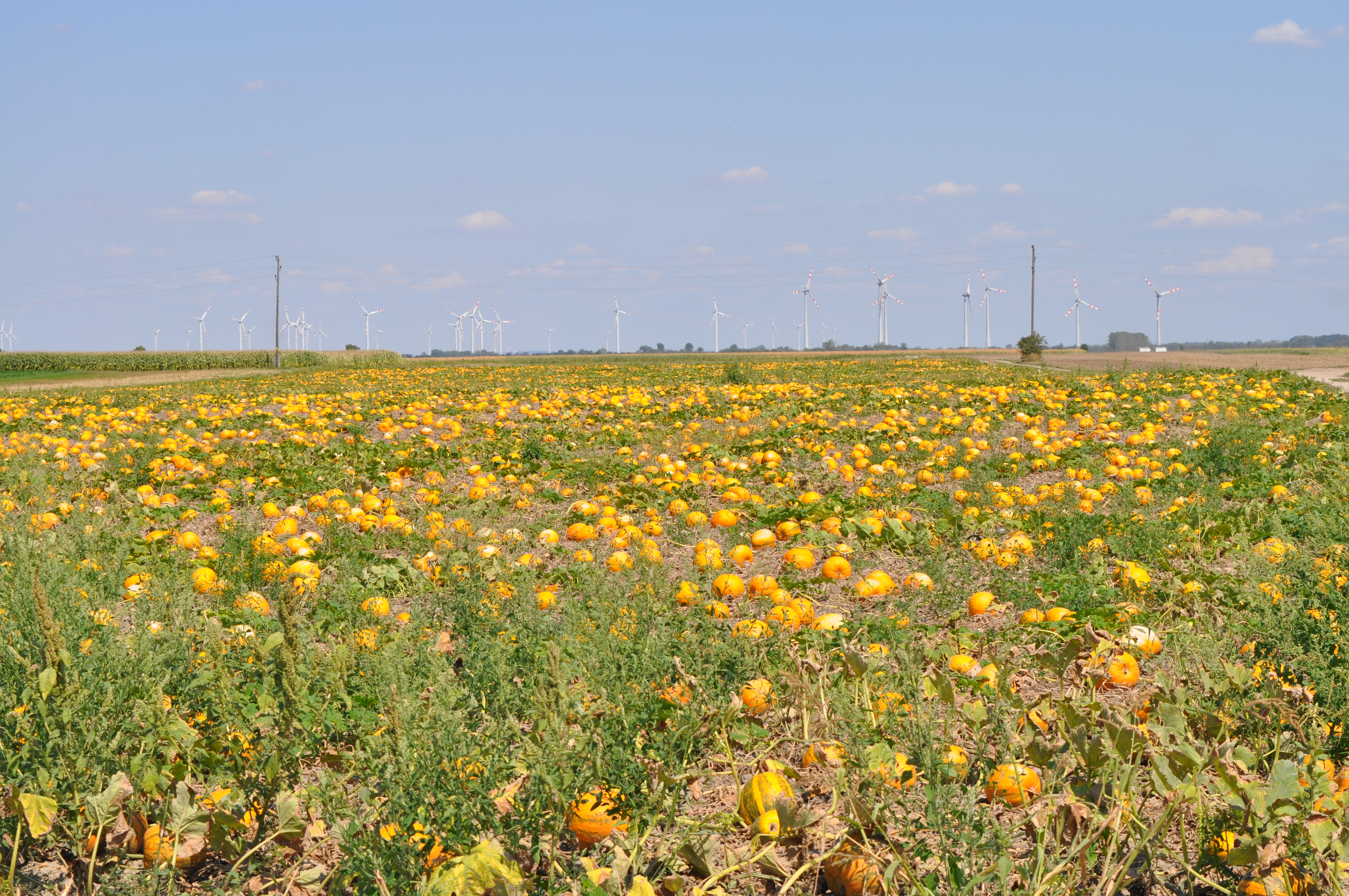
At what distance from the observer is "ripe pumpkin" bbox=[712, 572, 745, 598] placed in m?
6.86

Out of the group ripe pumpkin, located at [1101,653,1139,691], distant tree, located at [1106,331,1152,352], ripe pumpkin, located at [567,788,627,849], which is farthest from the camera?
distant tree, located at [1106,331,1152,352]

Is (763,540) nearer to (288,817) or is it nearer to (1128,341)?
(288,817)

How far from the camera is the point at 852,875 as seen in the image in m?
3.47

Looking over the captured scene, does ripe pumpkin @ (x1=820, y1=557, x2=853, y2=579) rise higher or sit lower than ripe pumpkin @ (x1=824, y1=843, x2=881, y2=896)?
higher

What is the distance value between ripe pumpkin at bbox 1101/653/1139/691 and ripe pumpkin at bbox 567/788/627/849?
8.75ft

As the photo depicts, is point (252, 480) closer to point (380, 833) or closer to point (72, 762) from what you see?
point (72, 762)

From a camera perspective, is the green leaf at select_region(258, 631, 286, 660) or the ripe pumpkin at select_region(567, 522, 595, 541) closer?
the green leaf at select_region(258, 631, 286, 660)

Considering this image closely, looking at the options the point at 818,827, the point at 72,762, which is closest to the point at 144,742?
the point at 72,762

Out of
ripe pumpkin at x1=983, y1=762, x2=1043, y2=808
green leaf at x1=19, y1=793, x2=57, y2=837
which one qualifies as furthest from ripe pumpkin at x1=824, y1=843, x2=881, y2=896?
green leaf at x1=19, y1=793, x2=57, y2=837

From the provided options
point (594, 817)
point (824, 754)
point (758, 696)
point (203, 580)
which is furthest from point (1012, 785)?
point (203, 580)

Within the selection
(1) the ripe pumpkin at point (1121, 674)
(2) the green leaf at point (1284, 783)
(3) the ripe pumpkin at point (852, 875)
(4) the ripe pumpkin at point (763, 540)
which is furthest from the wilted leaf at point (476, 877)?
(4) the ripe pumpkin at point (763, 540)

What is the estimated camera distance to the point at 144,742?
13.0ft

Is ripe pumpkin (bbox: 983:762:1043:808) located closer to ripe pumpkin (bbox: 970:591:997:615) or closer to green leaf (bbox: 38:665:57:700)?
ripe pumpkin (bbox: 970:591:997:615)

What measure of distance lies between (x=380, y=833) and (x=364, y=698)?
1.49 m
